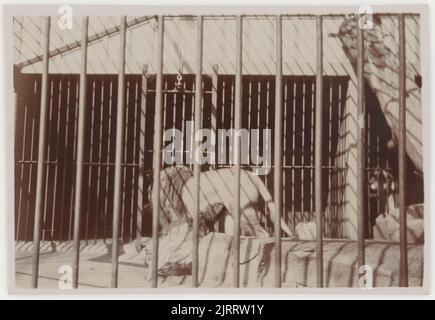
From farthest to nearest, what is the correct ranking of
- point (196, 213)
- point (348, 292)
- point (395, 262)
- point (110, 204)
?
point (110, 204) → point (395, 262) → point (348, 292) → point (196, 213)

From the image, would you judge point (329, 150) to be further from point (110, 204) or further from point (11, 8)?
point (11, 8)

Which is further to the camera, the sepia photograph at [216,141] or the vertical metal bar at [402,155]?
the sepia photograph at [216,141]

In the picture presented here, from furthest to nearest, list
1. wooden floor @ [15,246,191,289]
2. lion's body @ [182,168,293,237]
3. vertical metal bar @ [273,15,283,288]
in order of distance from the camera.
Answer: lion's body @ [182,168,293,237]
wooden floor @ [15,246,191,289]
vertical metal bar @ [273,15,283,288]

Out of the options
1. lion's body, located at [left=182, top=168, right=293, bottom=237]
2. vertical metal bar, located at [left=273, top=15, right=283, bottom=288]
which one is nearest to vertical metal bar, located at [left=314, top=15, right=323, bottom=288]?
vertical metal bar, located at [left=273, top=15, right=283, bottom=288]

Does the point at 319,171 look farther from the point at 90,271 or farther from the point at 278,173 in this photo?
the point at 90,271

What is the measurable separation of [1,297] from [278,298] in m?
1.53

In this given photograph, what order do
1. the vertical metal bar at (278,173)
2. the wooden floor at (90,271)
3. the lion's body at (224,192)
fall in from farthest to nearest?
the lion's body at (224,192), the wooden floor at (90,271), the vertical metal bar at (278,173)

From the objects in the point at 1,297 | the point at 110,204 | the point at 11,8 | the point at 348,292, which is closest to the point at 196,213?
the point at 348,292

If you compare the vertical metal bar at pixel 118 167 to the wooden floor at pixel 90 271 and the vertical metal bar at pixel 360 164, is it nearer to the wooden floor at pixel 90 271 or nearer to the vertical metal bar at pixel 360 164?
the wooden floor at pixel 90 271

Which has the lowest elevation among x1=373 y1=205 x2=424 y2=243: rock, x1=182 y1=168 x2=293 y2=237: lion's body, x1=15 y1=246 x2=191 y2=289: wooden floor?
x1=15 y1=246 x2=191 y2=289: wooden floor

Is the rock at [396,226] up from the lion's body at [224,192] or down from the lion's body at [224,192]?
down

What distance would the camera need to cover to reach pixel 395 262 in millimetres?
3135

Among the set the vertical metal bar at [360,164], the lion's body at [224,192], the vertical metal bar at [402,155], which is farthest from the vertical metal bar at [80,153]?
the lion's body at [224,192]

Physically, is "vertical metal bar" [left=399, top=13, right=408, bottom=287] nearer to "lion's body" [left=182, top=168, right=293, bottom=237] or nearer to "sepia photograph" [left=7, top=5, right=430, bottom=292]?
"sepia photograph" [left=7, top=5, right=430, bottom=292]
